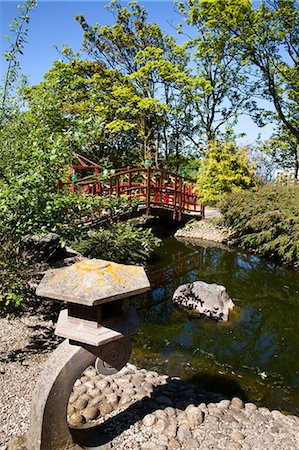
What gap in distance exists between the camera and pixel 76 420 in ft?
10.1

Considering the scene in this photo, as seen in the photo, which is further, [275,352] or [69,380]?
[275,352]

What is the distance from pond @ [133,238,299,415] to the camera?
456cm

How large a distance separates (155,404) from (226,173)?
10.6 meters

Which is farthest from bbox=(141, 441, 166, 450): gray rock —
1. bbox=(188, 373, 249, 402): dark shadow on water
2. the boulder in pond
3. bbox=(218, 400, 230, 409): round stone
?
the boulder in pond

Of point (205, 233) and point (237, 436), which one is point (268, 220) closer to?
point (205, 233)

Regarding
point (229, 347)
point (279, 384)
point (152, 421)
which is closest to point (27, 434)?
point (152, 421)

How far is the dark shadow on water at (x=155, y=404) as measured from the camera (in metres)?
2.86

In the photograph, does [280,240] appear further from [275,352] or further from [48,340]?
[48,340]

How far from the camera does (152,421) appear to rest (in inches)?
120

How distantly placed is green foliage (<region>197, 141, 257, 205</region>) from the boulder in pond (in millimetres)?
6409

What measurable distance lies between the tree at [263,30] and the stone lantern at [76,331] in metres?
15.8

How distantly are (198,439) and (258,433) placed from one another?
59 cm

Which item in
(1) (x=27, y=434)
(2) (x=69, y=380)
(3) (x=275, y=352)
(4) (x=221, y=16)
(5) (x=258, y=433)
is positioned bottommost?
(3) (x=275, y=352)

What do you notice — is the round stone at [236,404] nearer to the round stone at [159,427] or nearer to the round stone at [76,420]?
the round stone at [159,427]
